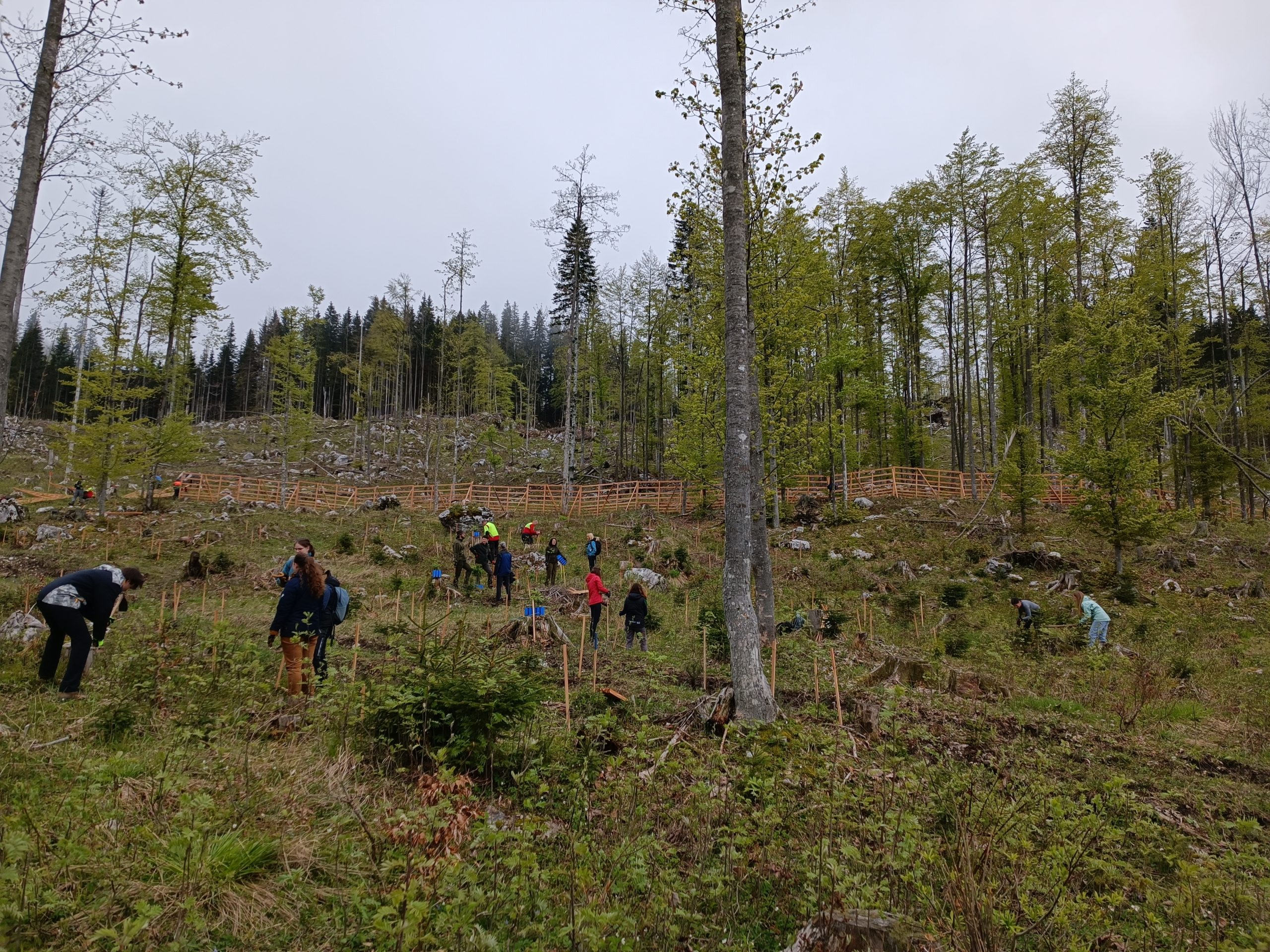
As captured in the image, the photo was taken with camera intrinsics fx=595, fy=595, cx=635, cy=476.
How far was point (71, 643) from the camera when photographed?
562 cm

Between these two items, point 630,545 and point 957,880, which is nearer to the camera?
point 957,880

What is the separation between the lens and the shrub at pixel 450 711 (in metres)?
4.54

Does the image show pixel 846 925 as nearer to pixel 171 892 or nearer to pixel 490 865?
pixel 490 865

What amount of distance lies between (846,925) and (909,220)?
28503 millimetres

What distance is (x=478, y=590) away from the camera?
14672 millimetres

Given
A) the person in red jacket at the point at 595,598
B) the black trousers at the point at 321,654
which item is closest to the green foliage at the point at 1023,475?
the person in red jacket at the point at 595,598

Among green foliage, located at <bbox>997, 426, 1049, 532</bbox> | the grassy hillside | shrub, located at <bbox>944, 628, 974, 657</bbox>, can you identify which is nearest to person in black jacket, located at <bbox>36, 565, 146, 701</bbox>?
the grassy hillside

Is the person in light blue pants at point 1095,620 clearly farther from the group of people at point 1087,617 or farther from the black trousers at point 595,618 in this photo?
the black trousers at point 595,618

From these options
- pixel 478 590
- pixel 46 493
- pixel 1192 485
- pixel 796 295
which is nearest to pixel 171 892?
pixel 478 590

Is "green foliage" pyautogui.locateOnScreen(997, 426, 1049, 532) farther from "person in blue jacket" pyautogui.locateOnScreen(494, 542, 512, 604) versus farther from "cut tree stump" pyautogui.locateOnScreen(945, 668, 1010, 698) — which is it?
"person in blue jacket" pyautogui.locateOnScreen(494, 542, 512, 604)

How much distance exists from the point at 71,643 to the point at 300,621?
6.30 ft

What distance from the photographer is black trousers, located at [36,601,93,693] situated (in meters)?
5.53

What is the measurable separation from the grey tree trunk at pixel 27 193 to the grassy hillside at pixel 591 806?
3.44m

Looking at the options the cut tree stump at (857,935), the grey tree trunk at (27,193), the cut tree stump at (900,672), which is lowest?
the cut tree stump at (900,672)
